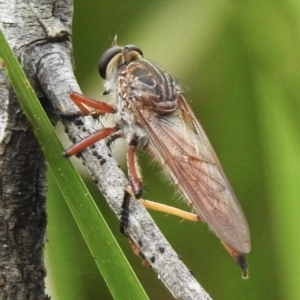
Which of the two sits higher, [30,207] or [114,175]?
[114,175]

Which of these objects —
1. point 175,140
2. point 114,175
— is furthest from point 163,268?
point 175,140

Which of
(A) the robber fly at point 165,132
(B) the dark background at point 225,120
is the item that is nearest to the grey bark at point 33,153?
(A) the robber fly at point 165,132

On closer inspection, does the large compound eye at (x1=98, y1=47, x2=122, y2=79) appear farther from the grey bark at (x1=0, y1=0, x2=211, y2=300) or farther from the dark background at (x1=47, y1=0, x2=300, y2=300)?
the grey bark at (x1=0, y1=0, x2=211, y2=300)

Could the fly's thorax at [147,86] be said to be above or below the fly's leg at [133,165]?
above

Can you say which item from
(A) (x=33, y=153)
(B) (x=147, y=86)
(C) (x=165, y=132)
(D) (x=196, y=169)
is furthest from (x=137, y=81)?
(A) (x=33, y=153)

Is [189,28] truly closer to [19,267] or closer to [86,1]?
[86,1]

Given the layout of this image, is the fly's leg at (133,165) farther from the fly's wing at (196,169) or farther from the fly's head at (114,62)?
the fly's head at (114,62)
